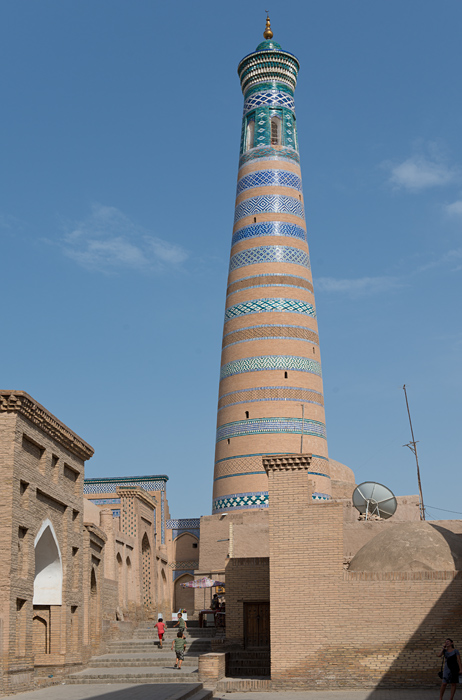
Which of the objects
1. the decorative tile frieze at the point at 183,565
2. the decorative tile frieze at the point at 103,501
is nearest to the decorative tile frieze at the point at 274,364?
the decorative tile frieze at the point at 103,501

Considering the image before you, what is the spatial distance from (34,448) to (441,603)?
21.8 ft

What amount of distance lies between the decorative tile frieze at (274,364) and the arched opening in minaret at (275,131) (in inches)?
279

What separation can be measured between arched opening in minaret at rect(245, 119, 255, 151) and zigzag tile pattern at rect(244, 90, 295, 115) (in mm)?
470

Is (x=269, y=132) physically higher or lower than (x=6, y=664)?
higher

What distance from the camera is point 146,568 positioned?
2470 centimetres

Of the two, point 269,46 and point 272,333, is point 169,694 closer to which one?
point 272,333

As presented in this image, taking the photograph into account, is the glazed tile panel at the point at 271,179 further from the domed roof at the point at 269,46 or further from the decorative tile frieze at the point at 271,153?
the domed roof at the point at 269,46

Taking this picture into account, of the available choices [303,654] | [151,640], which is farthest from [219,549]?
[303,654]

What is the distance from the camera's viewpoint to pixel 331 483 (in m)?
24.5

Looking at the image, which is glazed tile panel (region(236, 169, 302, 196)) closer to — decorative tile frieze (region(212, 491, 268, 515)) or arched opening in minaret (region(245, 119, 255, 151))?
arched opening in minaret (region(245, 119, 255, 151))

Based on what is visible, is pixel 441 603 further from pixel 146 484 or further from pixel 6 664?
pixel 146 484

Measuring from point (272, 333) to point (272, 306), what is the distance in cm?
83

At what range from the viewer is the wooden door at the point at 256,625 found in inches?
622

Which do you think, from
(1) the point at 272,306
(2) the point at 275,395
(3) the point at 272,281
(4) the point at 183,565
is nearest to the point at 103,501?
(4) the point at 183,565
